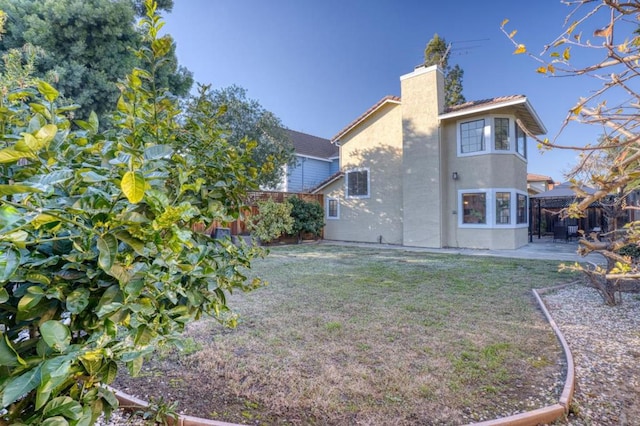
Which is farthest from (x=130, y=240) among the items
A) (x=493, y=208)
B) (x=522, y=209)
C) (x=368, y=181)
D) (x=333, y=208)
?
(x=333, y=208)

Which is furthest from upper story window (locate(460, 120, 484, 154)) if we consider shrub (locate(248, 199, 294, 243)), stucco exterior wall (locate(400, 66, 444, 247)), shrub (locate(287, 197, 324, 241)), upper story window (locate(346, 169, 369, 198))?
shrub (locate(248, 199, 294, 243))

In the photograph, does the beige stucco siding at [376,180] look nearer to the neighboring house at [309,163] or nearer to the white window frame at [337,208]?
the white window frame at [337,208]

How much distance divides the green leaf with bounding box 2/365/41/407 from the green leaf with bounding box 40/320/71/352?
72 mm

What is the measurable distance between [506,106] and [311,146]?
16.0m

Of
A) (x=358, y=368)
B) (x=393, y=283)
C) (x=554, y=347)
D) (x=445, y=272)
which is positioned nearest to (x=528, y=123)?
(x=445, y=272)

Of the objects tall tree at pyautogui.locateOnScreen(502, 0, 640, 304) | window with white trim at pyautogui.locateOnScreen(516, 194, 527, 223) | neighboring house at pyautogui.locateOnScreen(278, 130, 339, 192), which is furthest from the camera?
neighboring house at pyautogui.locateOnScreen(278, 130, 339, 192)

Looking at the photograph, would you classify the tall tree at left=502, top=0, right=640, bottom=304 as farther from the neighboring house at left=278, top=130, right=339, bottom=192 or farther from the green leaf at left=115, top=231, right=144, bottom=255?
the neighboring house at left=278, top=130, right=339, bottom=192

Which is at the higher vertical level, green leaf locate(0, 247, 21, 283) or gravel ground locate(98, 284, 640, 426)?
green leaf locate(0, 247, 21, 283)

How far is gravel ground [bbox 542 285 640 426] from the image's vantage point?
2750 mm

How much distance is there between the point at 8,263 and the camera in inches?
35.2

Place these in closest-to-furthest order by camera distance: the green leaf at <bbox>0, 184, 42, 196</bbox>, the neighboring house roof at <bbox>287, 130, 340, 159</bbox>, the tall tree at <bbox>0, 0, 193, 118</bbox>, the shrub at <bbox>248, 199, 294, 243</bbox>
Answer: the green leaf at <bbox>0, 184, 42, 196</bbox>
the tall tree at <bbox>0, 0, 193, 118</bbox>
the shrub at <bbox>248, 199, 294, 243</bbox>
the neighboring house roof at <bbox>287, 130, 340, 159</bbox>

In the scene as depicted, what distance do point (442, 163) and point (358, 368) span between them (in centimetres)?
1241

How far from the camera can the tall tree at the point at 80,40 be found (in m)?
11.5

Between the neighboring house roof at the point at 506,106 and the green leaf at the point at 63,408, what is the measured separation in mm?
14130
